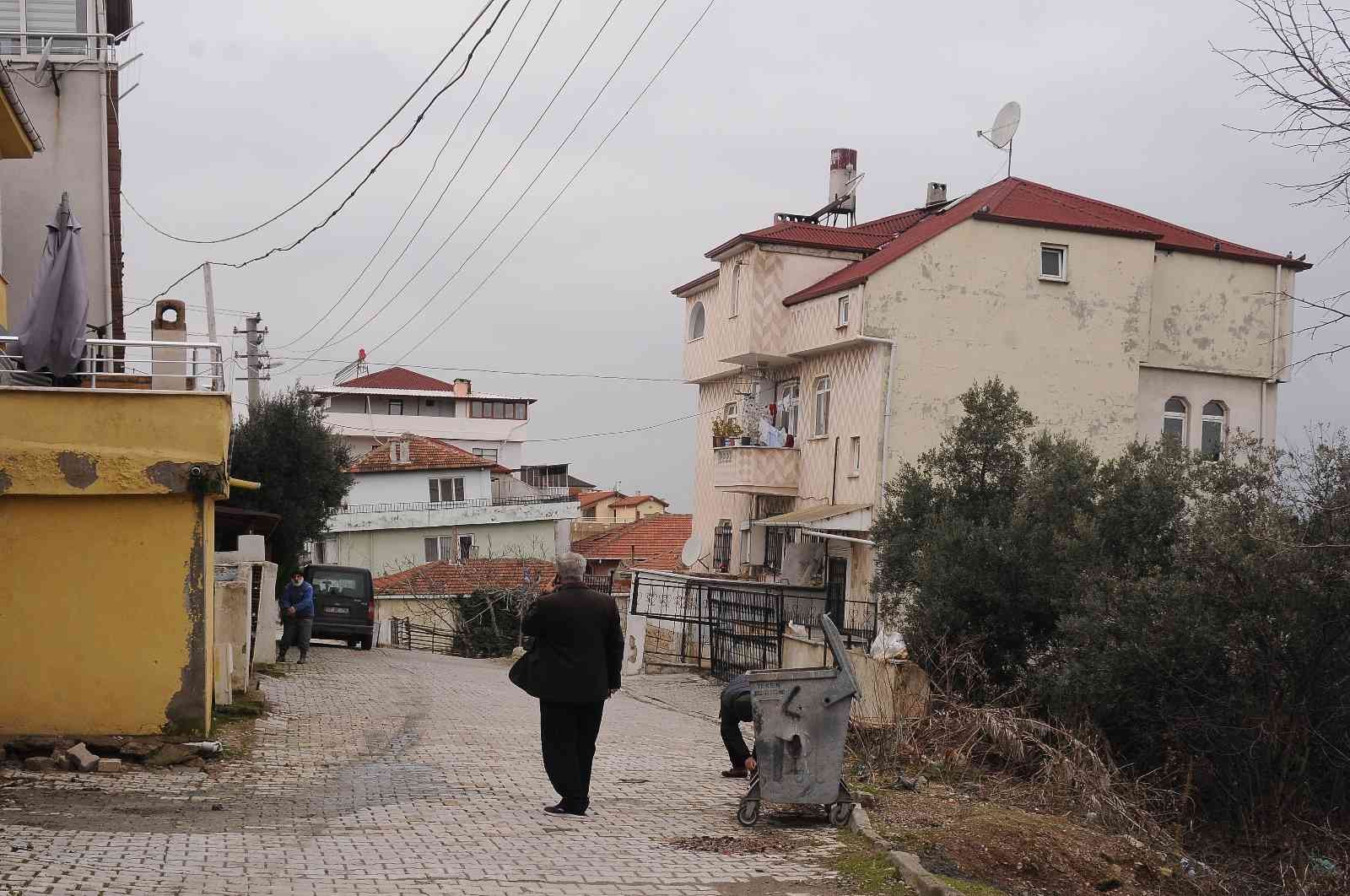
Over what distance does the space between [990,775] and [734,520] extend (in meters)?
24.8

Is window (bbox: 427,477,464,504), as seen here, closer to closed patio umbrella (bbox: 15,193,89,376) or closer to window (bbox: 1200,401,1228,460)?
window (bbox: 1200,401,1228,460)

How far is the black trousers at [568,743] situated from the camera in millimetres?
9828

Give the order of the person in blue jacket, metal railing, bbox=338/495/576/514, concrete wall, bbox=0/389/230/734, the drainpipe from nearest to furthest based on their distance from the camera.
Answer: concrete wall, bbox=0/389/230/734
the person in blue jacket
the drainpipe
metal railing, bbox=338/495/576/514

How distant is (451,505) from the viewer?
214 ft

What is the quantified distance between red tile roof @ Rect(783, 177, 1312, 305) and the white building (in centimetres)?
2927

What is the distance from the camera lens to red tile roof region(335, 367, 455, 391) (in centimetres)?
9556

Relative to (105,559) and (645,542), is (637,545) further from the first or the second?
(105,559)

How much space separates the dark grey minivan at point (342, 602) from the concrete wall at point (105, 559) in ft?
69.1

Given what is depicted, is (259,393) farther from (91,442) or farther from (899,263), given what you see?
(91,442)

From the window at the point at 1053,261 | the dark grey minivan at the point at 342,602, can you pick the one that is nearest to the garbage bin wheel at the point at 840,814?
the window at the point at 1053,261

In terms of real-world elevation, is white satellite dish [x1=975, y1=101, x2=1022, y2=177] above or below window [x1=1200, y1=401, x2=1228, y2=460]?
above

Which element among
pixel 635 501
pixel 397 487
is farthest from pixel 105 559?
pixel 635 501

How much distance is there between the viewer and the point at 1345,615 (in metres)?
14.2

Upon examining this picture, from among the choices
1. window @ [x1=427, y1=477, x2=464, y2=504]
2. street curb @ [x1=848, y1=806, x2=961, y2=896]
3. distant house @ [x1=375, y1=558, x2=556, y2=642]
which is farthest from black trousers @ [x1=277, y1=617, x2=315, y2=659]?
window @ [x1=427, y1=477, x2=464, y2=504]
